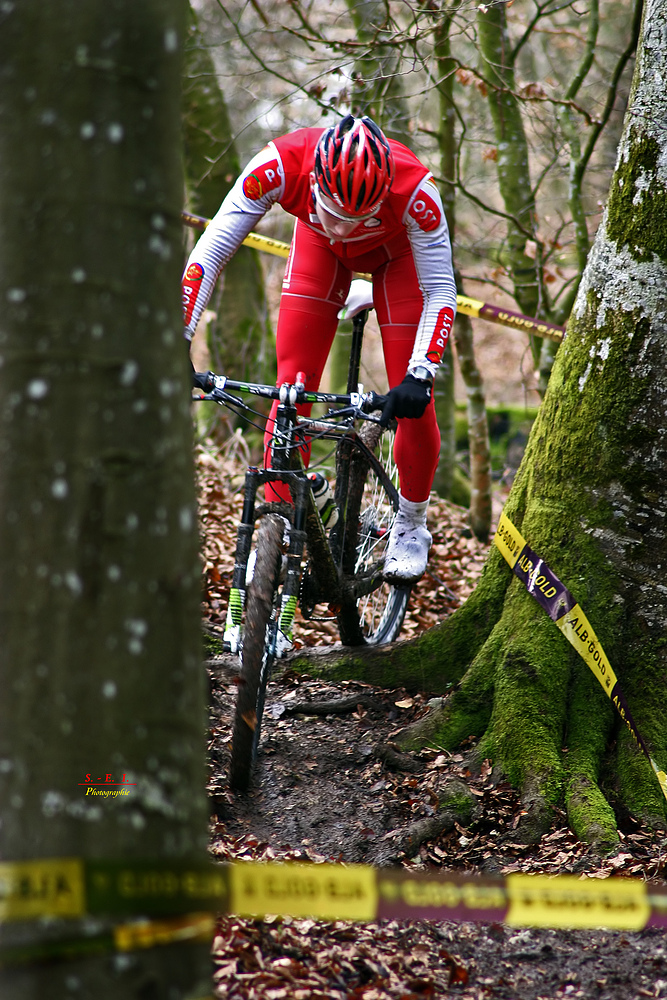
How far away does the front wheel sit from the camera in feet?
12.0

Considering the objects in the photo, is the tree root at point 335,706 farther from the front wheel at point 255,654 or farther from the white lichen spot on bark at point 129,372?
the white lichen spot on bark at point 129,372

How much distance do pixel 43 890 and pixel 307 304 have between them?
393cm

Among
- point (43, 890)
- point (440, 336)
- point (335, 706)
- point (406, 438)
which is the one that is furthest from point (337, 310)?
point (43, 890)

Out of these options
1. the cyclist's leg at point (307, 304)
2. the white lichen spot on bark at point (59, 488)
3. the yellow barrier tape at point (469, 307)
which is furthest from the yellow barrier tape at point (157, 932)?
the yellow barrier tape at point (469, 307)

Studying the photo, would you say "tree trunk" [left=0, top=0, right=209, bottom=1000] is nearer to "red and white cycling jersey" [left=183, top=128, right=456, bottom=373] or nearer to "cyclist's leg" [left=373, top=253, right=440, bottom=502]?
"red and white cycling jersey" [left=183, top=128, right=456, bottom=373]

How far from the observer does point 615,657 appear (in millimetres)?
4180

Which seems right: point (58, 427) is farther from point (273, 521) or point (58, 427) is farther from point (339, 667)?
point (339, 667)

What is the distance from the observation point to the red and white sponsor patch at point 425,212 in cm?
469

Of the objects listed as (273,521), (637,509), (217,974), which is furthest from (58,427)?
(637,509)

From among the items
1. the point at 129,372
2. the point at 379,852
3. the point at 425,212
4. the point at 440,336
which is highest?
the point at 425,212

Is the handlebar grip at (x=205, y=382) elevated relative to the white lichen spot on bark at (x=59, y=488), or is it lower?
elevated

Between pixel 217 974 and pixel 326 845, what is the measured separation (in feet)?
3.86

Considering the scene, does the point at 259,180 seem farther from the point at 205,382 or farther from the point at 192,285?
the point at 205,382

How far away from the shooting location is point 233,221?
14.9 ft
